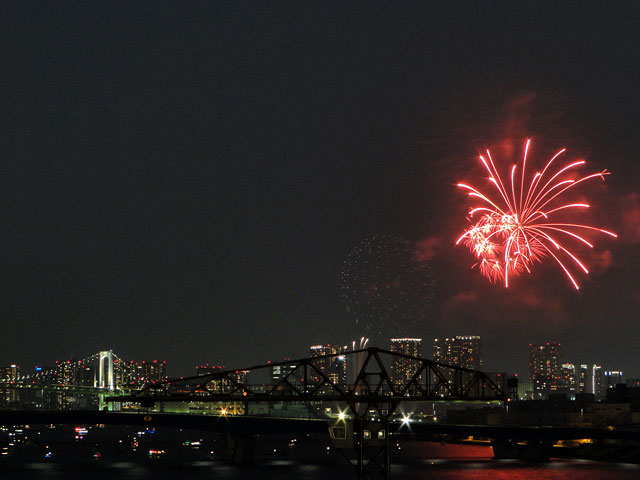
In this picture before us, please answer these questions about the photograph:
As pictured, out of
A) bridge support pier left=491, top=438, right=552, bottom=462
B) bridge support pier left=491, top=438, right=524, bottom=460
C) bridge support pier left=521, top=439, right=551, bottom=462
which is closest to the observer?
bridge support pier left=521, top=439, right=551, bottom=462

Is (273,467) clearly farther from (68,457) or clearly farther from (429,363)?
(429,363)

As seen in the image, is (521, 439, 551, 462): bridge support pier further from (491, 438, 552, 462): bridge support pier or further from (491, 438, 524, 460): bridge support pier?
(491, 438, 524, 460): bridge support pier

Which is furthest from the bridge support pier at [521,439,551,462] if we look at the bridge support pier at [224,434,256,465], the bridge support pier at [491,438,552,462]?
the bridge support pier at [224,434,256,465]

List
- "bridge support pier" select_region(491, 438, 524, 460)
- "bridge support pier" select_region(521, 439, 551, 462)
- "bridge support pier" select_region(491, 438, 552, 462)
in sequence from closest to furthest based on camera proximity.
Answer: "bridge support pier" select_region(521, 439, 551, 462) → "bridge support pier" select_region(491, 438, 552, 462) → "bridge support pier" select_region(491, 438, 524, 460)

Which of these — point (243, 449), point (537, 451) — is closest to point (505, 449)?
point (537, 451)

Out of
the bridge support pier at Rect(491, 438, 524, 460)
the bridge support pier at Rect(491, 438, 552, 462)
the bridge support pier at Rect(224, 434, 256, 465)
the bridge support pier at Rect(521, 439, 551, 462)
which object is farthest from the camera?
the bridge support pier at Rect(491, 438, 524, 460)

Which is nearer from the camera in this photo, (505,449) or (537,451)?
(537,451)

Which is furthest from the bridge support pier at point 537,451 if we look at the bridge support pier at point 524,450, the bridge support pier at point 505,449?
the bridge support pier at point 505,449

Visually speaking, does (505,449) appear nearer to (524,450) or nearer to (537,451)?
(524,450)

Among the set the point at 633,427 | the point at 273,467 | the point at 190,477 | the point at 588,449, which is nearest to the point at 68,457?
the point at 273,467

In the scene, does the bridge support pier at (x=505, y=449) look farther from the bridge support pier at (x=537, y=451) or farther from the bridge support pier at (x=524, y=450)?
the bridge support pier at (x=537, y=451)

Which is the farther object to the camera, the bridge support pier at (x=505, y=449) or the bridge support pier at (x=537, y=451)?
the bridge support pier at (x=505, y=449)

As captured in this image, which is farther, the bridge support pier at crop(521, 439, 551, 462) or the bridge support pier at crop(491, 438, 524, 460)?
the bridge support pier at crop(491, 438, 524, 460)
